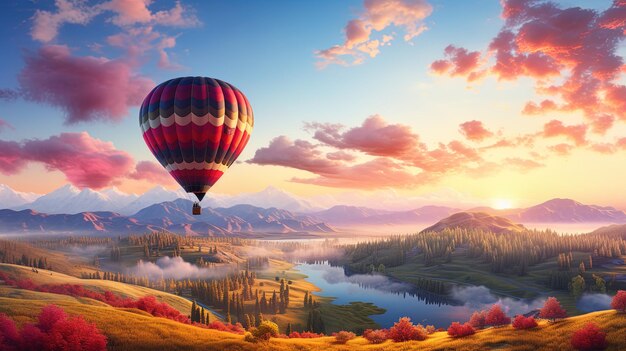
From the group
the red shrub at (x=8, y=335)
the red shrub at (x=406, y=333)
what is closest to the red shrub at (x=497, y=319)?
the red shrub at (x=406, y=333)

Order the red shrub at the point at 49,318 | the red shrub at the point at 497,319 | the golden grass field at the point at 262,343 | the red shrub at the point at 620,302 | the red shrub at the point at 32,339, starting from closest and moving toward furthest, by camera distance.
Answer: the red shrub at the point at 32,339 < the golden grass field at the point at 262,343 < the red shrub at the point at 49,318 < the red shrub at the point at 620,302 < the red shrub at the point at 497,319

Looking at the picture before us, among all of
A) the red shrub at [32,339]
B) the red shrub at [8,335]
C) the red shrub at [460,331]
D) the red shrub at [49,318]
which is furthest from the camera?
the red shrub at [460,331]

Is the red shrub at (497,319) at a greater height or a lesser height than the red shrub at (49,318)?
lesser

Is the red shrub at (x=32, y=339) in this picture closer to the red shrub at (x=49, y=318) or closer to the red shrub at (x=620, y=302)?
the red shrub at (x=49, y=318)

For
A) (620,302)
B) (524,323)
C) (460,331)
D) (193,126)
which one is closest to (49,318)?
(193,126)

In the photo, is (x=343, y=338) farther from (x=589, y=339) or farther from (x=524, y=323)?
(x=589, y=339)

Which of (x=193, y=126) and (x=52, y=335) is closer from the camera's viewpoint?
(x=52, y=335)

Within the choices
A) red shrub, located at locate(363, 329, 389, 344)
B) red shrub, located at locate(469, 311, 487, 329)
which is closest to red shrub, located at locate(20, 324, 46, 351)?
red shrub, located at locate(363, 329, 389, 344)
